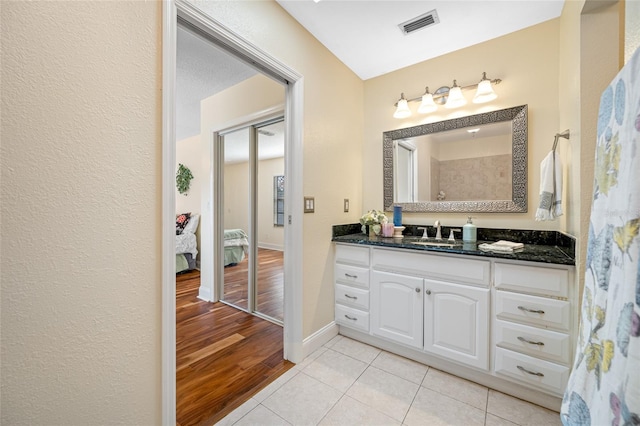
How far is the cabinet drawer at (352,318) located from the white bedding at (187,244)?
2879 millimetres

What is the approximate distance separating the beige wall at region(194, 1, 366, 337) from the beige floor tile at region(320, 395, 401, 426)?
0.58 m

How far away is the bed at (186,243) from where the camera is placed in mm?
3928

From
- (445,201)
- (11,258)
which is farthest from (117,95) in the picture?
(445,201)

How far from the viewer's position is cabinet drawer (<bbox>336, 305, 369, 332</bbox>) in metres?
2.04

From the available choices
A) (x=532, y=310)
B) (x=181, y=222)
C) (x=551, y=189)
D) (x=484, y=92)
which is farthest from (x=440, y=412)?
(x=181, y=222)

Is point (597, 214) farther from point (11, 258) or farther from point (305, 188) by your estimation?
point (11, 258)

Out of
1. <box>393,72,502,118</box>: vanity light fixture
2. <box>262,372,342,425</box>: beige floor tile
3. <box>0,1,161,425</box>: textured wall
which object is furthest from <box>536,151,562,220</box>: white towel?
<box>0,1,161,425</box>: textured wall

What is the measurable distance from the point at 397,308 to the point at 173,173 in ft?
5.53

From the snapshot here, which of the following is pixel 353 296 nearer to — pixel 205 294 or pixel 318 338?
pixel 318 338

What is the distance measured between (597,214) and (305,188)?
151 cm

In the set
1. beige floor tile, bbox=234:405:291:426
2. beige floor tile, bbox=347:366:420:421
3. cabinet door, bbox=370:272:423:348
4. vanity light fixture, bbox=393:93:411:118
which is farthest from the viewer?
vanity light fixture, bbox=393:93:411:118

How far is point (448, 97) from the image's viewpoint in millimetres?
2129

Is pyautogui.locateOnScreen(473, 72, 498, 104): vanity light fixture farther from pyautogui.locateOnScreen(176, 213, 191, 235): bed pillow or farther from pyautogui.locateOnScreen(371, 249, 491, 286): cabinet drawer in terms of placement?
pyautogui.locateOnScreen(176, 213, 191, 235): bed pillow

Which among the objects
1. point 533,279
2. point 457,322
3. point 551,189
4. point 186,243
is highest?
point 551,189
